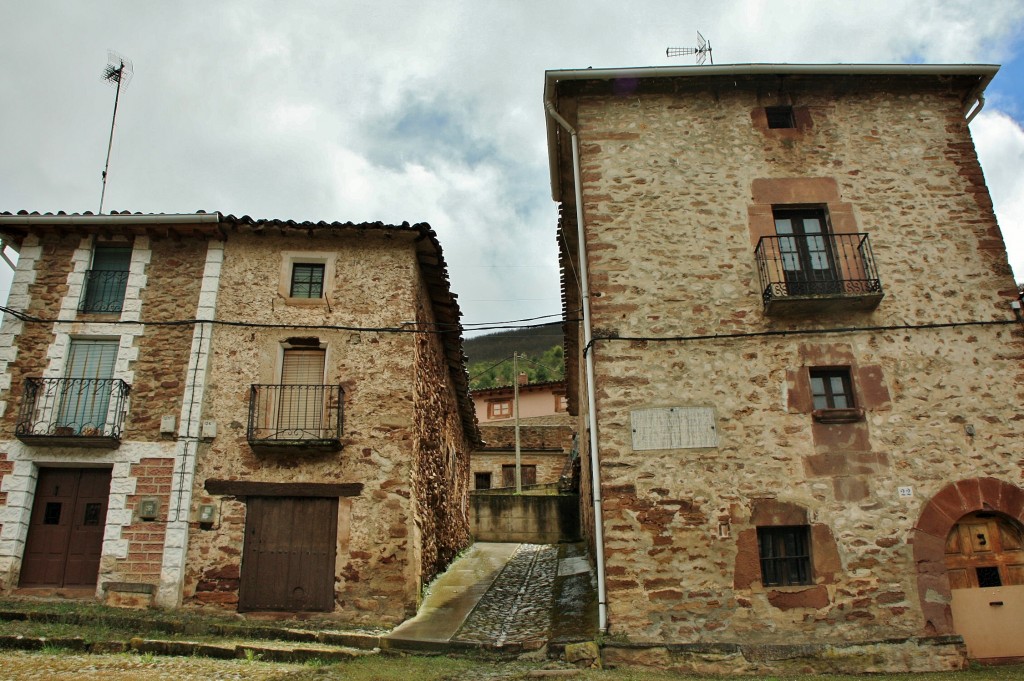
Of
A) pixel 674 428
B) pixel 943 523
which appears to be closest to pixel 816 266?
pixel 674 428

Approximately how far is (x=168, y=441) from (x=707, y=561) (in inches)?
302

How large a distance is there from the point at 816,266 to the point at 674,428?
307 cm

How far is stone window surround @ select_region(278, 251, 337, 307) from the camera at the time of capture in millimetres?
10859

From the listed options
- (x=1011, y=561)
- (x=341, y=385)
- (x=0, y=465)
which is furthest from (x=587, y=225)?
(x=0, y=465)

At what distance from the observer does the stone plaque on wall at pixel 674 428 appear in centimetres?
830

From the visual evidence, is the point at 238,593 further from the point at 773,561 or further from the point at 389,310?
the point at 773,561

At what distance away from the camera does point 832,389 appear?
8.64 metres

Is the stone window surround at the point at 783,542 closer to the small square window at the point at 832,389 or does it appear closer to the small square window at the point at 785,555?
the small square window at the point at 785,555

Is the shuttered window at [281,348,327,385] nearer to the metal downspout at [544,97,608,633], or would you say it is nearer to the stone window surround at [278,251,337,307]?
the stone window surround at [278,251,337,307]

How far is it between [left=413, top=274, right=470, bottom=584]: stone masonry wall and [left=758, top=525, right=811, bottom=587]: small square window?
16.1 ft

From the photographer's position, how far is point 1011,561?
8.02 meters

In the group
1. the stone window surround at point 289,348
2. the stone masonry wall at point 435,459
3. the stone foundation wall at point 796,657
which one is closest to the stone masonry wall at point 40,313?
the stone window surround at point 289,348

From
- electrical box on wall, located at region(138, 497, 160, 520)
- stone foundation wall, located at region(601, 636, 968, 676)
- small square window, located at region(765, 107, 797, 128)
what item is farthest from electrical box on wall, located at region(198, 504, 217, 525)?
small square window, located at region(765, 107, 797, 128)

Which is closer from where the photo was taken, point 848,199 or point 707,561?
point 707,561
